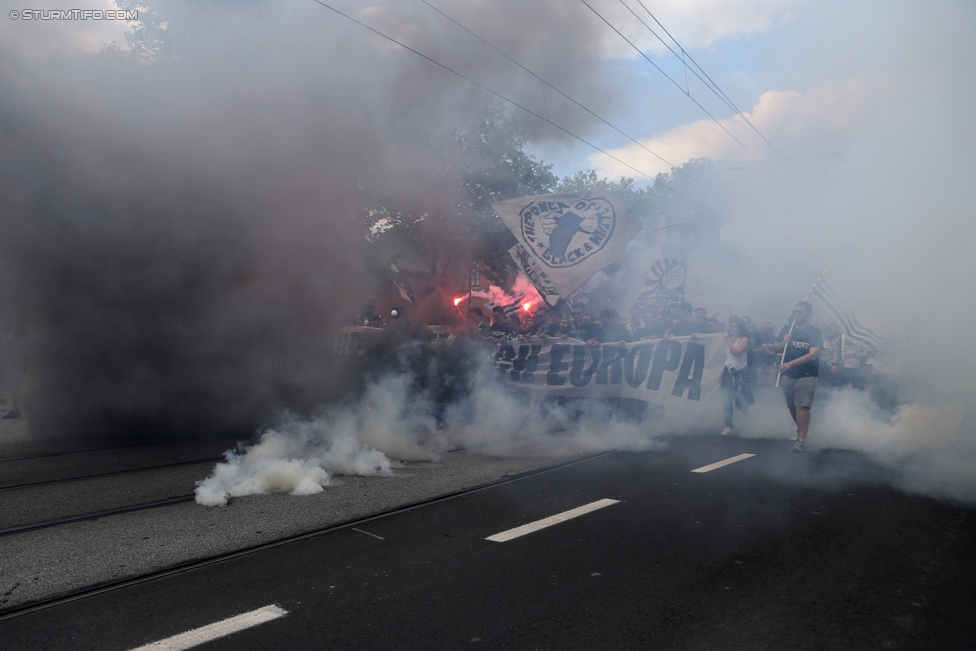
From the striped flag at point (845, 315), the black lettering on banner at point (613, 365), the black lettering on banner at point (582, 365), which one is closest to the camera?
the striped flag at point (845, 315)

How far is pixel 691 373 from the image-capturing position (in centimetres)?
754

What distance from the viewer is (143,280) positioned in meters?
6.68

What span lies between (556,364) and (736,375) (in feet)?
6.87

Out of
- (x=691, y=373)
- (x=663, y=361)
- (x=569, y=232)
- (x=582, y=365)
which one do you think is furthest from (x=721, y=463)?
(x=569, y=232)

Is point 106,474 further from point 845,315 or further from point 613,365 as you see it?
point 845,315

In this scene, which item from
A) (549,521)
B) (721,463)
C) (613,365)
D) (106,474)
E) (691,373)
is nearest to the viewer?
(549,521)

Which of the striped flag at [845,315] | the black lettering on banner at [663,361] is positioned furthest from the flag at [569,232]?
the striped flag at [845,315]

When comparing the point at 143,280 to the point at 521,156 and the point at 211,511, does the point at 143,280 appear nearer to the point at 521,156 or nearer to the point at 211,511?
the point at 211,511

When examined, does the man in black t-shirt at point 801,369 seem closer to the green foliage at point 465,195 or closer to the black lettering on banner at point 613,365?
the black lettering on banner at point 613,365

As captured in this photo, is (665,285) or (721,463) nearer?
(721,463)

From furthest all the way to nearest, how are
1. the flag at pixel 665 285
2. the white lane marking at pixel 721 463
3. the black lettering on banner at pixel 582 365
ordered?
the flag at pixel 665 285
the black lettering on banner at pixel 582 365
the white lane marking at pixel 721 463

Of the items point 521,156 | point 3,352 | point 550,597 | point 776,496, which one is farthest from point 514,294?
point 550,597

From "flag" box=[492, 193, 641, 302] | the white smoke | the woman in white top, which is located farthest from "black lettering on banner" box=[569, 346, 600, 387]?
the woman in white top

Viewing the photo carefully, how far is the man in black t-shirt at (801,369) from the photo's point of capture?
627 centimetres
